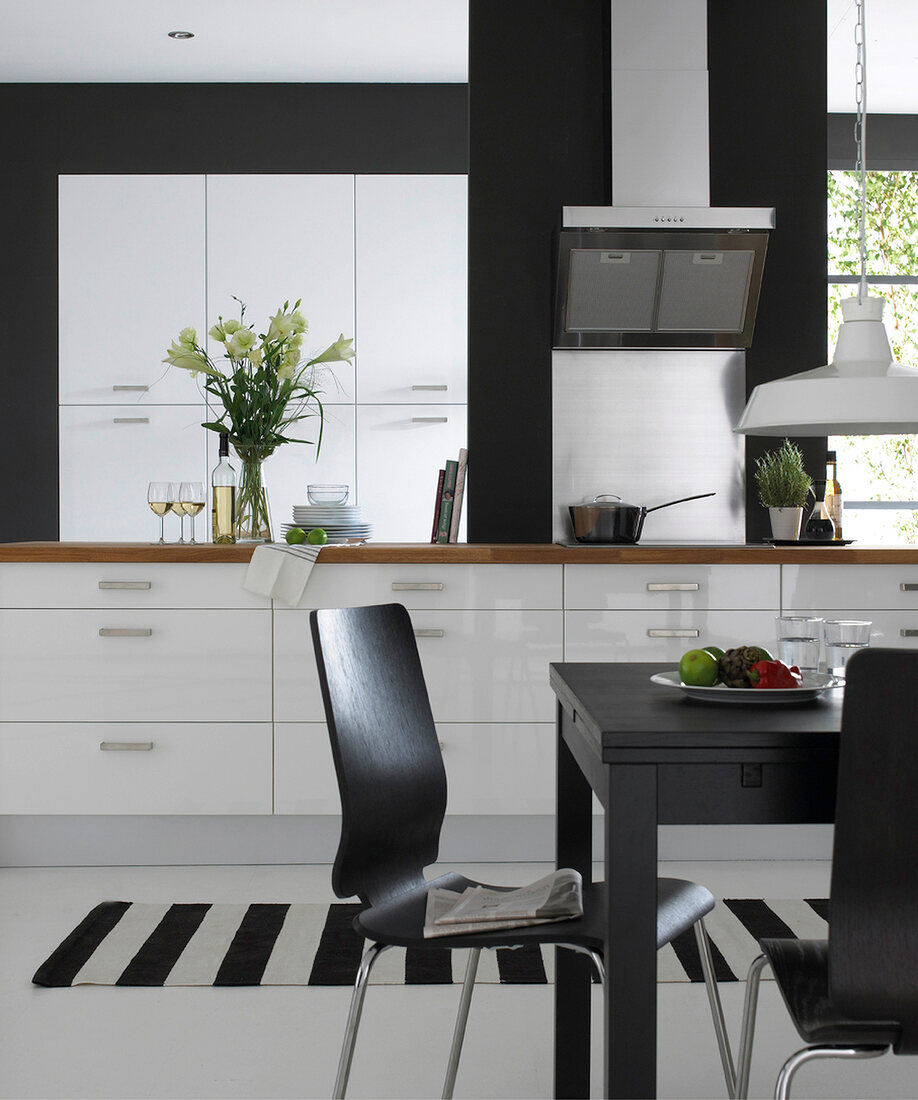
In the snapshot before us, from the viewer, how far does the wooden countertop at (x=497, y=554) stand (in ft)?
11.9

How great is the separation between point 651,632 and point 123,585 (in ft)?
5.43

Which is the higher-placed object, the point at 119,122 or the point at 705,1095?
the point at 119,122

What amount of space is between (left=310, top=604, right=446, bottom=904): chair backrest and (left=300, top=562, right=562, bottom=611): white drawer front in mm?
1430

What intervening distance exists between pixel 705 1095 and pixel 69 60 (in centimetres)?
512

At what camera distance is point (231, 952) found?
294 cm

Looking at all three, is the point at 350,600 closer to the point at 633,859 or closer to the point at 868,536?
the point at 633,859

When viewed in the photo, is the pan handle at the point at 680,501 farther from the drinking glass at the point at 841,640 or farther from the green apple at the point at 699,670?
the green apple at the point at 699,670

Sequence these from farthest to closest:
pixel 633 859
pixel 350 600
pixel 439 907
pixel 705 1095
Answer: pixel 350 600, pixel 705 1095, pixel 439 907, pixel 633 859

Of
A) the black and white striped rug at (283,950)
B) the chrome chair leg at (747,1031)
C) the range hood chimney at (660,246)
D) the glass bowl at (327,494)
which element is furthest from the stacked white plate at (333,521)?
the chrome chair leg at (747,1031)

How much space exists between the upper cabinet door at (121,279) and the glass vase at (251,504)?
1.69m

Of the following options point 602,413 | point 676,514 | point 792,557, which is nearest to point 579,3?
point 602,413

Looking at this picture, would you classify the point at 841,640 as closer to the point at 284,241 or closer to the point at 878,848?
the point at 878,848

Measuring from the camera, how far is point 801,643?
195cm

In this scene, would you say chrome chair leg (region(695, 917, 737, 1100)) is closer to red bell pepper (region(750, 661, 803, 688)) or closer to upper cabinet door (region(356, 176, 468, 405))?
red bell pepper (region(750, 661, 803, 688))
